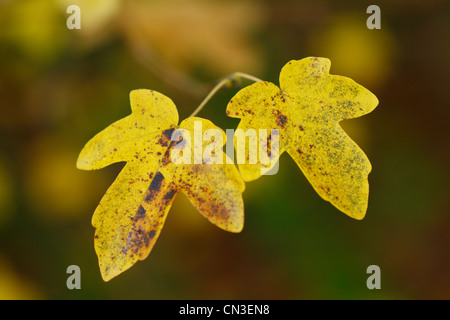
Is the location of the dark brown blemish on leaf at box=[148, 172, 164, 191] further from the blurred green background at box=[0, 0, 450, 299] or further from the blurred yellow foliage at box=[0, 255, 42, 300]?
the blurred yellow foliage at box=[0, 255, 42, 300]

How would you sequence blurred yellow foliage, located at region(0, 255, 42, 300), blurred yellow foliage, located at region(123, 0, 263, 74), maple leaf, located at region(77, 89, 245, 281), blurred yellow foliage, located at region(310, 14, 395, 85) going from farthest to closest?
blurred yellow foliage, located at region(310, 14, 395, 85)
blurred yellow foliage, located at region(0, 255, 42, 300)
blurred yellow foliage, located at region(123, 0, 263, 74)
maple leaf, located at region(77, 89, 245, 281)

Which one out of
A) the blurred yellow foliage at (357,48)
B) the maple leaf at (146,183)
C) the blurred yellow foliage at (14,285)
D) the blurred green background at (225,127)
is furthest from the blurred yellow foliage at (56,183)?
the blurred yellow foliage at (357,48)

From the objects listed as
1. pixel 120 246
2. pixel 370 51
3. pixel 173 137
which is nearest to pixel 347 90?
pixel 173 137

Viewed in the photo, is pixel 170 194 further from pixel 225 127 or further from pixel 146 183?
pixel 225 127

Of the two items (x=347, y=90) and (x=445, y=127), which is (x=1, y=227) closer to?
(x=347, y=90)

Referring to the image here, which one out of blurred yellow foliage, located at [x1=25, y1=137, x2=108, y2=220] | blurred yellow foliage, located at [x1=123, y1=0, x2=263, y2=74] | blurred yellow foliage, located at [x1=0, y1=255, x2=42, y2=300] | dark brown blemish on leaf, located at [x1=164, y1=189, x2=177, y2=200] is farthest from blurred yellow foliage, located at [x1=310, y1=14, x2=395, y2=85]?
blurred yellow foliage, located at [x1=0, y1=255, x2=42, y2=300]

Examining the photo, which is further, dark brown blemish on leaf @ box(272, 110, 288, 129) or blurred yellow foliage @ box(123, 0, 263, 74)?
blurred yellow foliage @ box(123, 0, 263, 74)
